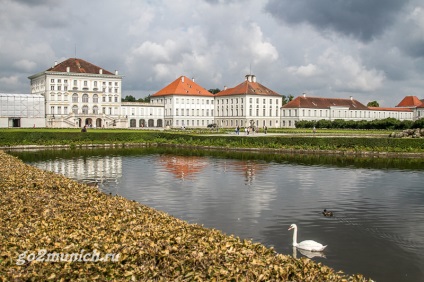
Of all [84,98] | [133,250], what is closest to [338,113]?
[84,98]

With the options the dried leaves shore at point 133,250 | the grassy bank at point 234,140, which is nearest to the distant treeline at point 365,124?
the grassy bank at point 234,140

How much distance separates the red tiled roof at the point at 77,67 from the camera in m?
100

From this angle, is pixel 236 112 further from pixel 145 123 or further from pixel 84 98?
pixel 84 98

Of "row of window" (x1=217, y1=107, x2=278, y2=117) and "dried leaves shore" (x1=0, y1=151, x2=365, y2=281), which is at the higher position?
"row of window" (x1=217, y1=107, x2=278, y2=117)

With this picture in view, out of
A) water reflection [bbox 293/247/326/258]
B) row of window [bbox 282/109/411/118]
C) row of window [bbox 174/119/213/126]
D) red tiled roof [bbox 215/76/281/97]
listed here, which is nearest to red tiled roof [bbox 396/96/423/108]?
row of window [bbox 282/109/411/118]

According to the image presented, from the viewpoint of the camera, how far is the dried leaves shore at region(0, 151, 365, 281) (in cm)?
655

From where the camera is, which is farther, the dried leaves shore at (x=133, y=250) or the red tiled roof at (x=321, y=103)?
the red tiled roof at (x=321, y=103)

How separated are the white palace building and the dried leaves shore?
87441 mm

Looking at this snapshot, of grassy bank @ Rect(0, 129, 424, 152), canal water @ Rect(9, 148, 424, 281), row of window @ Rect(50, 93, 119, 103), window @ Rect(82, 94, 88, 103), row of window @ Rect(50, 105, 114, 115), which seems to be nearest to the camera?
canal water @ Rect(9, 148, 424, 281)

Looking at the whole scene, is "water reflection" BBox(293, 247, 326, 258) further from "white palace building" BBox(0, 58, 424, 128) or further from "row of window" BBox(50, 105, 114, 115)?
"row of window" BBox(50, 105, 114, 115)

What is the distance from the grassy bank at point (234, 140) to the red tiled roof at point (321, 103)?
59432 mm

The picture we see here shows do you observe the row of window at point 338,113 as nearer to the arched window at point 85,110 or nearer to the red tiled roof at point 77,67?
the red tiled roof at point 77,67

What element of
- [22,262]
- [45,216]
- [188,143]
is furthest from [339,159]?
[22,262]

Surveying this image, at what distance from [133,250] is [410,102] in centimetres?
14780
